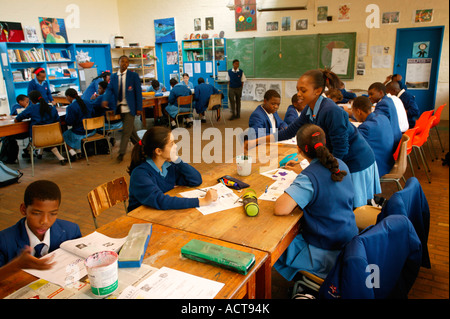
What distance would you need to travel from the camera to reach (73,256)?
1374 millimetres

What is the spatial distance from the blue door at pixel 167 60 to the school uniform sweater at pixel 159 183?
9.21 m

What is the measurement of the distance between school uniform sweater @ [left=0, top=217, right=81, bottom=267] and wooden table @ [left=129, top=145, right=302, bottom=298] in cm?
32

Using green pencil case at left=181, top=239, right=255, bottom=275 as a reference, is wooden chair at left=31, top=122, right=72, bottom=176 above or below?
below

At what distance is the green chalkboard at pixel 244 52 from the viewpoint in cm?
947

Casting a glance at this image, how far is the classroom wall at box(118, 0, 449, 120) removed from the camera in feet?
24.3

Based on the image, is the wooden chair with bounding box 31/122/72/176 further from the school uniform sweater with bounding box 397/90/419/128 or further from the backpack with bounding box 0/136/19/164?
the school uniform sweater with bounding box 397/90/419/128

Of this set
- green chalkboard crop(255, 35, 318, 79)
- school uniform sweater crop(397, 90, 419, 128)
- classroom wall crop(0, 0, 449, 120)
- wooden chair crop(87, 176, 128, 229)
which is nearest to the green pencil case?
wooden chair crop(87, 176, 128, 229)

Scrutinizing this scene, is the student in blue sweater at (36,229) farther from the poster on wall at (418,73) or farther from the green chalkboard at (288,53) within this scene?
the poster on wall at (418,73)

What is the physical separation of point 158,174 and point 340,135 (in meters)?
1.25

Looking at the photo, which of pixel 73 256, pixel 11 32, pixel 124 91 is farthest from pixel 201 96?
pixel 73 256

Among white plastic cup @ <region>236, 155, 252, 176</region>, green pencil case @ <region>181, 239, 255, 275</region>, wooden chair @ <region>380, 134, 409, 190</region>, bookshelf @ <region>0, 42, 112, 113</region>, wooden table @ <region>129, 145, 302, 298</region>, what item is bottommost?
wooden chair @ <region>380, 134, 409, 190</region>

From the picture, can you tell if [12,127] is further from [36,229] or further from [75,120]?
[36,229]

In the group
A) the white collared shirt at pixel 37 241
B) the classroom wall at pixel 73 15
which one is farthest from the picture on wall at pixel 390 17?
the white collared shirt at pixel 37 241

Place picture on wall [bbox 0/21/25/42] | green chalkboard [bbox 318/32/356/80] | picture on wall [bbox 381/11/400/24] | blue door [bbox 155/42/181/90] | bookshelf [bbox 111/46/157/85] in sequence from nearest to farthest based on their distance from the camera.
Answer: picture on wall [bbox 381/11/400/24]
picture on wall [bbox 0/21/25/42]
green chalkboard [bbox 318/32/356/80]
blue door [bbox 155/42/181/90]
bookshelf [bbox 111/46/157/85]
